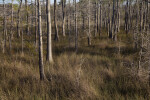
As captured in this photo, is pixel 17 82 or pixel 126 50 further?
pixel 126 50

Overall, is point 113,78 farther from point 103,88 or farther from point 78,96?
point 78,96

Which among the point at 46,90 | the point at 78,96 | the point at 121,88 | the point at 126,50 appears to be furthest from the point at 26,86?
the point at 126,50

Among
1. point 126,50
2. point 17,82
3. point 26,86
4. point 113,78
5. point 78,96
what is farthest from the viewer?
point 126,50

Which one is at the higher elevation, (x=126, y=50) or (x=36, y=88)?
(x=126, y=50)

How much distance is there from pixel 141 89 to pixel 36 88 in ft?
11.0

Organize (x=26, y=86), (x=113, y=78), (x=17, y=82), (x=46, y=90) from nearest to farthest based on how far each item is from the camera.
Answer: (x=46, y=90)
(x=26, y=86)
(x=17, y=82)
(x=113, y=78)

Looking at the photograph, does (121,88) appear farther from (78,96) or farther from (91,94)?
(78,96)

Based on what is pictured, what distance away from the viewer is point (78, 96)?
3.93 meters

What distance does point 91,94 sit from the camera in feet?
12.9

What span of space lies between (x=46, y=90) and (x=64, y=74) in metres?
1.26

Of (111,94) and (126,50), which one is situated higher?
(126,50)

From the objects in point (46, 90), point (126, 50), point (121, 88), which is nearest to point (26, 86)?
point (46, 90)

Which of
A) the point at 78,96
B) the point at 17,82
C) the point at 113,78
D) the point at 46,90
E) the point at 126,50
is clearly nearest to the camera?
the point at 78,96

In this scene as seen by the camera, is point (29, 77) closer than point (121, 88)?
No
